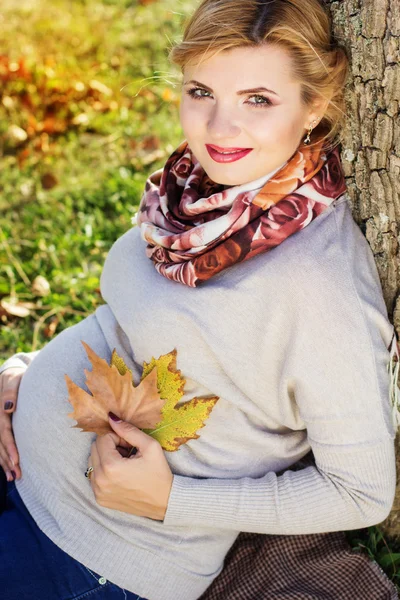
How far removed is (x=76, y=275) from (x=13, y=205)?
0.73 meters

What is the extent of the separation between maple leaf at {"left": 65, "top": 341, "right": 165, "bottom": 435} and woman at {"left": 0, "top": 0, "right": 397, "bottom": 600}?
0.05m

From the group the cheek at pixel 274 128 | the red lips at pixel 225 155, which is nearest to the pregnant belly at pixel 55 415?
the red lips at pixel 225 155

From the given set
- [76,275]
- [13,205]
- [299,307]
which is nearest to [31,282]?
[76,275]

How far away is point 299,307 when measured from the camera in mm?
1530

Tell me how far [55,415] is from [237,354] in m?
0.54

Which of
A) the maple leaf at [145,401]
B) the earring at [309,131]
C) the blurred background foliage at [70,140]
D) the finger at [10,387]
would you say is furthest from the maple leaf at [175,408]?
the blurred background foliage at [70,140]

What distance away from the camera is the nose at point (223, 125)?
61.6 inches

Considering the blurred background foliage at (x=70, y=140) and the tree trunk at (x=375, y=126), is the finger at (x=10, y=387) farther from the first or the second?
the tree trunk at (x=375, y=126)

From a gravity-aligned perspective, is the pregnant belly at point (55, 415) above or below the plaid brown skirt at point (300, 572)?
above

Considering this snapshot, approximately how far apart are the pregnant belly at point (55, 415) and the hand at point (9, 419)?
0.03 metres

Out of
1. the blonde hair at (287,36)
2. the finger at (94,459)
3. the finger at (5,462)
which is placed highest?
Answer: the blonde hair at (287,36)

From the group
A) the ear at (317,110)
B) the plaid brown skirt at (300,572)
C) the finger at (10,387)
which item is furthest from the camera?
the finger at (10,387)

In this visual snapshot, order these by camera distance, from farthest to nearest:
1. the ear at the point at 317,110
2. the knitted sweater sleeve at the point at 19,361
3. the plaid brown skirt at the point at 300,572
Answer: the knitted sweater sleeve at the point at 19,361 < the plaid brown skirt at the point at 300,572 < the ear at the point at 317,110

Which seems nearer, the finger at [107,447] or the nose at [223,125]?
the nose at [223,125]
